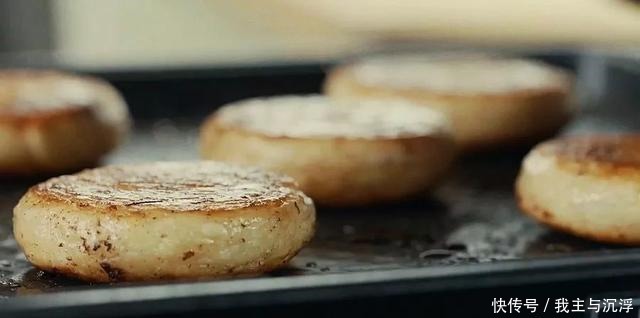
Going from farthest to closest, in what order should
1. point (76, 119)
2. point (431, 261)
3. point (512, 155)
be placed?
1. point (512, 155)
2. point (76, 119)
3. point (431, 261)

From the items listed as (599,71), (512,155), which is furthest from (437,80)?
(599,71)

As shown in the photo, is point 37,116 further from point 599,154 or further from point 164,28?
point 164,28

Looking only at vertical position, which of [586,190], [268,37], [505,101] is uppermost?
[268,37]

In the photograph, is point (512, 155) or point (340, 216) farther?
point (512, 155)

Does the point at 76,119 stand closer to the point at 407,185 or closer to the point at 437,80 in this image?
the point at 407,185

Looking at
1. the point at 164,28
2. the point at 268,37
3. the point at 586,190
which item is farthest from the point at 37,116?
the point at 164,28

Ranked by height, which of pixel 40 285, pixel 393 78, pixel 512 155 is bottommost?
pixel 40 285
